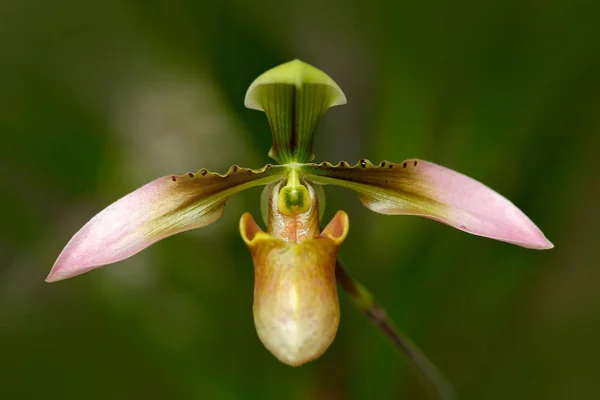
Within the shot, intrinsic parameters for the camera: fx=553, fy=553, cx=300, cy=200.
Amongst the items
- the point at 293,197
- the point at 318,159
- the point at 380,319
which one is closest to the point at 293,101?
the point at 293,197

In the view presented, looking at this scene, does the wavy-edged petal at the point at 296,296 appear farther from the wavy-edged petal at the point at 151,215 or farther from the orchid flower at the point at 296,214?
the wavy-edged petal at the point at 151,215

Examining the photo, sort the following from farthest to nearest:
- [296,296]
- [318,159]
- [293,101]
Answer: [318,159] → [293,101] → [296,296]

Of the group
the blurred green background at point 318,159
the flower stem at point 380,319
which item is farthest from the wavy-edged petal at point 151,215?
the blurred green background at point 318,159

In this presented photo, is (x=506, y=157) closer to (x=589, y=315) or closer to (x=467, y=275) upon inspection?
(x=467, y=275)

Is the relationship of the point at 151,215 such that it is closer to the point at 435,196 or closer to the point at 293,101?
the point at 293,101

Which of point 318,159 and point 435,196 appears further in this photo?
point 318,159

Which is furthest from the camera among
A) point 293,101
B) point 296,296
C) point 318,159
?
point 318,159

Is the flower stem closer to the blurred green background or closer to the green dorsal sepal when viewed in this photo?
the green dorsal sepal

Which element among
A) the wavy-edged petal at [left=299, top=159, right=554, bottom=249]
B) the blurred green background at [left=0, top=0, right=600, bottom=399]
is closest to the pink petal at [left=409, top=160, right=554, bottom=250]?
the wavy-edged petal at [left=299, top=159, right=554, bottom=249]

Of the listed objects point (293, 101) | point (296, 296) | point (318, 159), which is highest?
point (293, 101)
